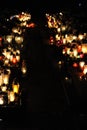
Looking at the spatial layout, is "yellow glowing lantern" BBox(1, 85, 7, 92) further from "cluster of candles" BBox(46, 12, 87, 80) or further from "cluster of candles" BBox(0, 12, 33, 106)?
"cluster of candles" BBox(46, 12, 87, 80)

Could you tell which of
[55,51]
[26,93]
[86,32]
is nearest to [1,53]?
[55,51]

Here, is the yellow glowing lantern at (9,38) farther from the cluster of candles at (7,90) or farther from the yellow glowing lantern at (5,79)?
the yellow glowing lantern at (5,79)

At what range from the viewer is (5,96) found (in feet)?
30.9

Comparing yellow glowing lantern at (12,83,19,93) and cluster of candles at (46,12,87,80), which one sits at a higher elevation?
cluster of candles at (46,12,87,80)

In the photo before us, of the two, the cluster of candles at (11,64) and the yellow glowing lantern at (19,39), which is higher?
the yellow glowing lantern at (19,39)

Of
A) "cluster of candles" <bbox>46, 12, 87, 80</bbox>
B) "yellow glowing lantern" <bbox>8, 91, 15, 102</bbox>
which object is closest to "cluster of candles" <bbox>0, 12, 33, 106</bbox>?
"yellow glowing lantern" <bbox>8, 91, 15, 102</bbox>

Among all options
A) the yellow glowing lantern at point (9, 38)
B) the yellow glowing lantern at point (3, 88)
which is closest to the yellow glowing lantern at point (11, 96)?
the yellow glowing lantern at point (3, 88)

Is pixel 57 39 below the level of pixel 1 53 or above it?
above

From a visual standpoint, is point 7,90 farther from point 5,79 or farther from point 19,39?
point 19,39

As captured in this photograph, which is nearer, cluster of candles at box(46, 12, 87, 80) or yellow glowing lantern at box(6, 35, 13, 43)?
cluster of candles at box(46, 12, 87, 80)

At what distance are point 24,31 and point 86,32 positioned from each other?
3014mm

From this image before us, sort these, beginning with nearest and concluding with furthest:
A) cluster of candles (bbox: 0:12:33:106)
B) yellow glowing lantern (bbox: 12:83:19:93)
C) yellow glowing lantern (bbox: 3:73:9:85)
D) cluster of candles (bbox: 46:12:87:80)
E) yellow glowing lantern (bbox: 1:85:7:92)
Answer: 1. cluster of candles (bbox: 0:12:33:106)
2. yellow glowing lantern (bbox: 12:83:19:93)
3. yellow glowing lantern (bbox: 1:85:7:92)
4. yellow glowing lantern (bbox: 3:73:9:85)
5. cluster of candles (bbox: 46:12:87:80)

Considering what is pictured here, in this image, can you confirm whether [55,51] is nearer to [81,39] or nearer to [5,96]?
[81,39]

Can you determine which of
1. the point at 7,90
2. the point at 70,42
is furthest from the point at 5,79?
the point at 70,42
